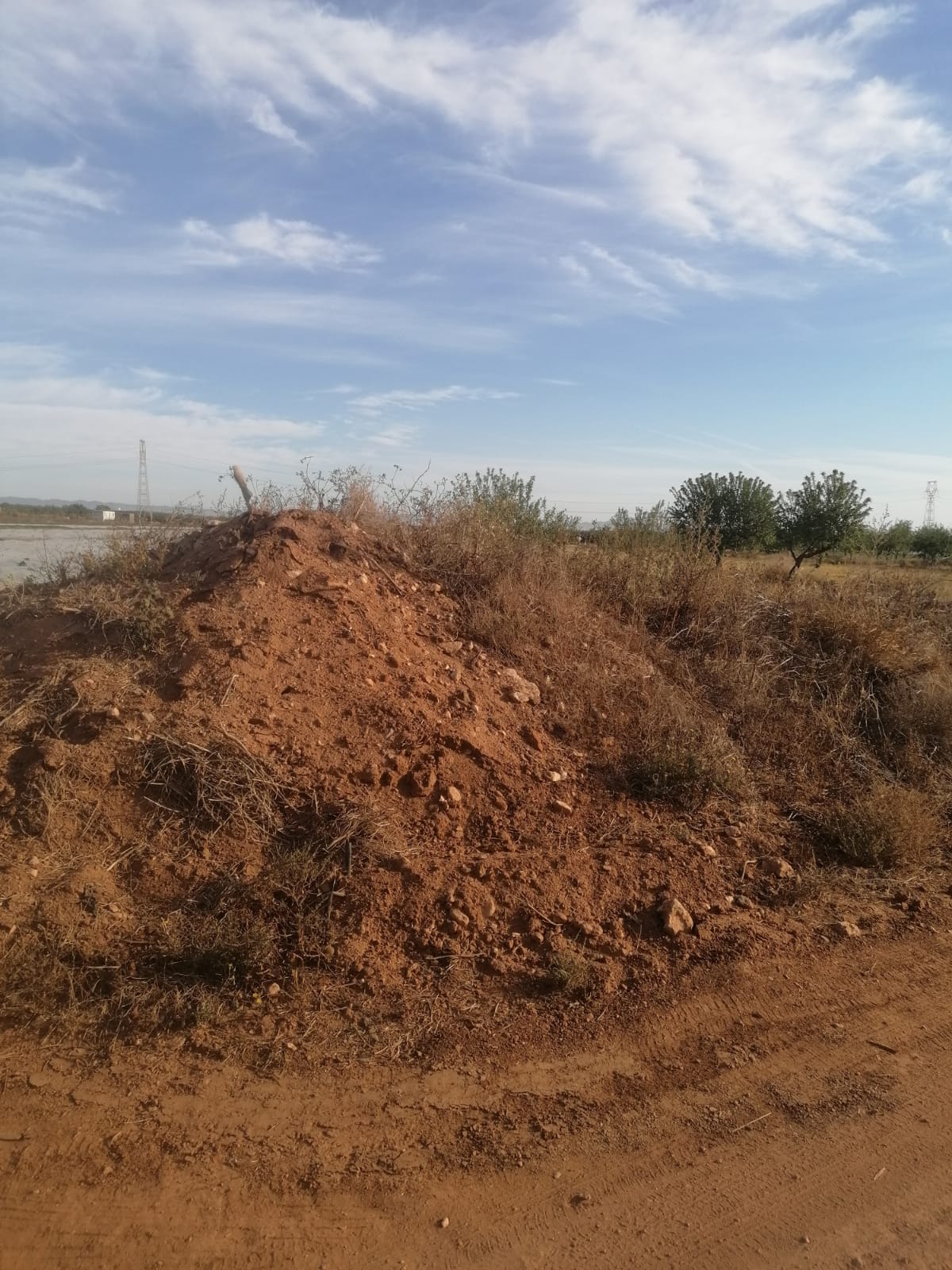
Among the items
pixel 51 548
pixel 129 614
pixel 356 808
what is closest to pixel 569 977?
pixel 356 808

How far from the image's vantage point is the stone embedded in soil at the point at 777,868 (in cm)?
523

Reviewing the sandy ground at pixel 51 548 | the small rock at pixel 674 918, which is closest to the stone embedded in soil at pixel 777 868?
the small rock at pixel 674 918

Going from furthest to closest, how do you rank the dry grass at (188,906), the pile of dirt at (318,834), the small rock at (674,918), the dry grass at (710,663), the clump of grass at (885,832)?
the dry grass at (710,663), the clump of grass at (885,832), the small rock at (674,918), the pile of dirt at (318,834), the dry grass at (188,906)

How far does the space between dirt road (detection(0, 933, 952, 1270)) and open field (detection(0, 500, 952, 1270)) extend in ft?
0.05

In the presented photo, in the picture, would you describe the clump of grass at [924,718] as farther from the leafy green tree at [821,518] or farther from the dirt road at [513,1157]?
the leafy green tree at [821,518]

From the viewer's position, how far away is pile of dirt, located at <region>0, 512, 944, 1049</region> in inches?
158

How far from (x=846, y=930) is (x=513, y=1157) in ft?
8.34

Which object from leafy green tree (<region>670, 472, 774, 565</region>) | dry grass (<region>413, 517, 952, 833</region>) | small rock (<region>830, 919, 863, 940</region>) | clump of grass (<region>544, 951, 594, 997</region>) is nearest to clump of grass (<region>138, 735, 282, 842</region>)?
clump of grass (<region>544, 951, 594, 997</region>)

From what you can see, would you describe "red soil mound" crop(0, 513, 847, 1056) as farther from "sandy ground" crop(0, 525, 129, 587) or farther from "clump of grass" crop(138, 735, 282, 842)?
"sandy ground" crop(0, 525, 129, 587)

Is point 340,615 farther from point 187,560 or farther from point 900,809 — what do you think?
point 900,809

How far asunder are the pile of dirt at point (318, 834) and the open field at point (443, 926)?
2 centimetres

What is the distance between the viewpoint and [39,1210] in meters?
2.74

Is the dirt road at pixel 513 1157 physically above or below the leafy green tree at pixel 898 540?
below

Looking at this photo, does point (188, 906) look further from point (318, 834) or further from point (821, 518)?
point (821, 518)
